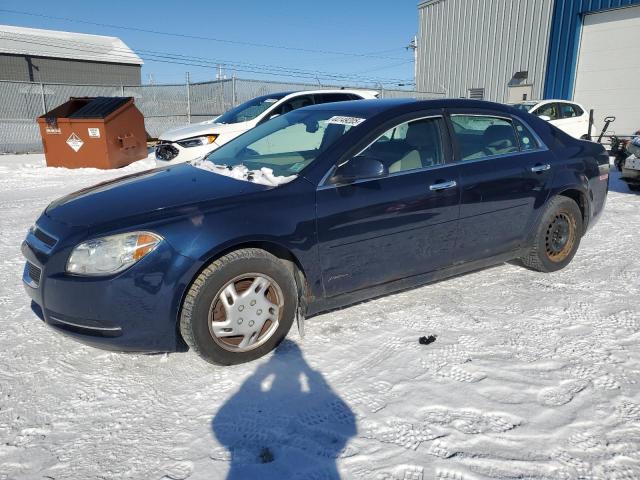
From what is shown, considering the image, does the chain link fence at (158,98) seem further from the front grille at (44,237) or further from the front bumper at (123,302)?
the front bumper at (123,302)

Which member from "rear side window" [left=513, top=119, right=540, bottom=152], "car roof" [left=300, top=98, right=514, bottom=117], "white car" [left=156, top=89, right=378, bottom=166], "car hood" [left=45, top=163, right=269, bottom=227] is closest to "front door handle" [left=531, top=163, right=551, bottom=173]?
"rear side window" [left=513, top=119, right=540, bottom=152]

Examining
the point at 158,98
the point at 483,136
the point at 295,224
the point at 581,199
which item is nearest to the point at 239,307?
the point at 295,224

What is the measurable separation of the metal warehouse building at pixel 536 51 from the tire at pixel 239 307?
18.0 metres

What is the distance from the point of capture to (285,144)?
369 cm

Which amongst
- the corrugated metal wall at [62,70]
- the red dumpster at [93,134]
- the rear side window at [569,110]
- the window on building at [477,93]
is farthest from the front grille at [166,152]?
the corrugated metal wall at [62,70]

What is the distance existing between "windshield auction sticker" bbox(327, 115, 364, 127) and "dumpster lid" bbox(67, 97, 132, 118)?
336 inches

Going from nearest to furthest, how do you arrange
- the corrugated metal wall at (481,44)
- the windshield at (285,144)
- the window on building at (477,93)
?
1. the windshield at (285,144)
2. the corrugated metal wall at (481,44)
3. the window on building at (477,93)

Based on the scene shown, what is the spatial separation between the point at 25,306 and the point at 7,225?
2947 millimetres

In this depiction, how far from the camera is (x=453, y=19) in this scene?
893 inches

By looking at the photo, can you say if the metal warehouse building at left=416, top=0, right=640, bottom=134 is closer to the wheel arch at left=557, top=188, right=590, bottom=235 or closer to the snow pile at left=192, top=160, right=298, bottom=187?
the wheel arch at left=557, top=188, right=590, bottom=235

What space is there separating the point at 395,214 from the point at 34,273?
7.27 feet

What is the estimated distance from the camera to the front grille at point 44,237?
8.74 ft

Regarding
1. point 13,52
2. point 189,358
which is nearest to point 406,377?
point 189,358

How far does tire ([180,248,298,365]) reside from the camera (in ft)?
8.66
